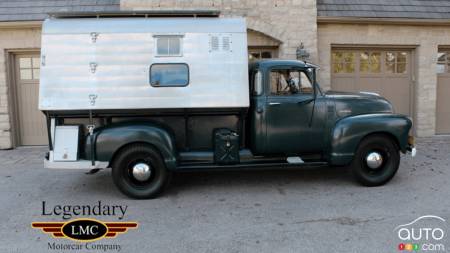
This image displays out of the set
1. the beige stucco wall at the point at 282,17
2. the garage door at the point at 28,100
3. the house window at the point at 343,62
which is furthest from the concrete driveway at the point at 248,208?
the beige stucco wall at the point at 282,17

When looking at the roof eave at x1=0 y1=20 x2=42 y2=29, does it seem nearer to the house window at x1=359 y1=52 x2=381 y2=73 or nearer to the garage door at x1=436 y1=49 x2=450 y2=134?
the house window at x1=359 y1=52 x2=381 y2=73

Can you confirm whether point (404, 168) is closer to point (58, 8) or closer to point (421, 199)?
point (421, 199)

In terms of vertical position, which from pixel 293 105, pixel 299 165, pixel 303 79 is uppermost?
pixel 303 79

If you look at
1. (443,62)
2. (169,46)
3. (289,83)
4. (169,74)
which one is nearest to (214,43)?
(169,46)

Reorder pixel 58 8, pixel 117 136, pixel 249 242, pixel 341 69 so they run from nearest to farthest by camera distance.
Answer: pixel 249 242
pixel 117 136
pixel 58 8
pixel 341 69

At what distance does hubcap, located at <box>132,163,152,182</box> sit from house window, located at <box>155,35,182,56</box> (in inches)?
68.1

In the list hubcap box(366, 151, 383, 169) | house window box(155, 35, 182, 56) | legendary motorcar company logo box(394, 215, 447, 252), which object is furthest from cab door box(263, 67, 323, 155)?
legendary motorcar company logo box(394, 215, 447, 252)

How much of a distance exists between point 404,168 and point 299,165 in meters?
2.78

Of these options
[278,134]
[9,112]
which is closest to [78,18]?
[278,134]

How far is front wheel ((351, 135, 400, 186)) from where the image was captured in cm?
559

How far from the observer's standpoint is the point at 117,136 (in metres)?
5.03

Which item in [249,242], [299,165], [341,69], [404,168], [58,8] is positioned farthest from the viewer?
[341,69]

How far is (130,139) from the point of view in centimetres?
503

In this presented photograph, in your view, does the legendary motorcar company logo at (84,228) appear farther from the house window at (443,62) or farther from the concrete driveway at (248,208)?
the house window at (443,62)
